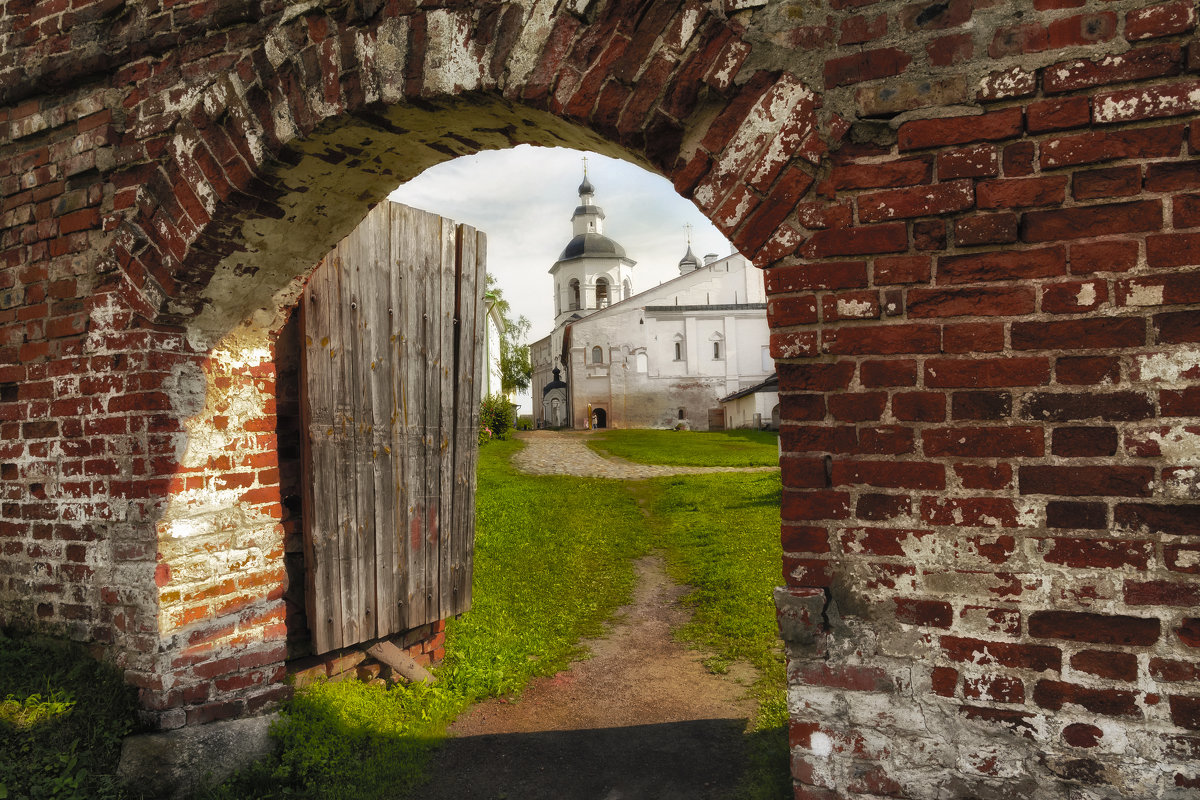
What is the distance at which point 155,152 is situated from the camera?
3.04m

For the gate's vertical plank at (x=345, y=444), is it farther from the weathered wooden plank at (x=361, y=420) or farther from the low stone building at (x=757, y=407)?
the low stone building at (x=757, y=407)

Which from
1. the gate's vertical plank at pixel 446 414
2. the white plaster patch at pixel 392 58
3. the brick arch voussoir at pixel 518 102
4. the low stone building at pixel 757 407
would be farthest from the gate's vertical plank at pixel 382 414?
the low stone building at pixel 757 407

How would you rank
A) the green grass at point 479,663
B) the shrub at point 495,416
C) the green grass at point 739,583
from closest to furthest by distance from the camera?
the green grass at point 479,663, the green grass at point 739,583, the shrub at point 495,416

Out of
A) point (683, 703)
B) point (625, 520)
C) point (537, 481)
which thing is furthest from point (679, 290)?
point (683, 703)

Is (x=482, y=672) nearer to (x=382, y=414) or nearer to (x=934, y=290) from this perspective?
(x=382, y=414)

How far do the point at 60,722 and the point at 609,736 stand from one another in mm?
2406

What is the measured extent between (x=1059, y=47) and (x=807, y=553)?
142 cm

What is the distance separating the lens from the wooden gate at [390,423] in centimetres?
395

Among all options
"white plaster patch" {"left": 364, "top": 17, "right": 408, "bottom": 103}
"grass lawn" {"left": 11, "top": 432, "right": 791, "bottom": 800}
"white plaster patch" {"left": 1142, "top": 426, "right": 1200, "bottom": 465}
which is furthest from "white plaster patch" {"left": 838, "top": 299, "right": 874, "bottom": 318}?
"grass lawn" {"left": 11, "top": 432, "right": 791, "bottom": 800}

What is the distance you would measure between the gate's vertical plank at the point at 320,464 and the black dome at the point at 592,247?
143 ft

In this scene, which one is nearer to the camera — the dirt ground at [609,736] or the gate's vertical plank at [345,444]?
the dirt ground at [609,736]

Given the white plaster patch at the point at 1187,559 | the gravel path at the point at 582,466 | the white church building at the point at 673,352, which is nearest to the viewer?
the white plaster patch at the point at 1187,559

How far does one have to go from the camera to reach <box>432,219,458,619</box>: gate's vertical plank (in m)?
4.74

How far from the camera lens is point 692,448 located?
2386cm
